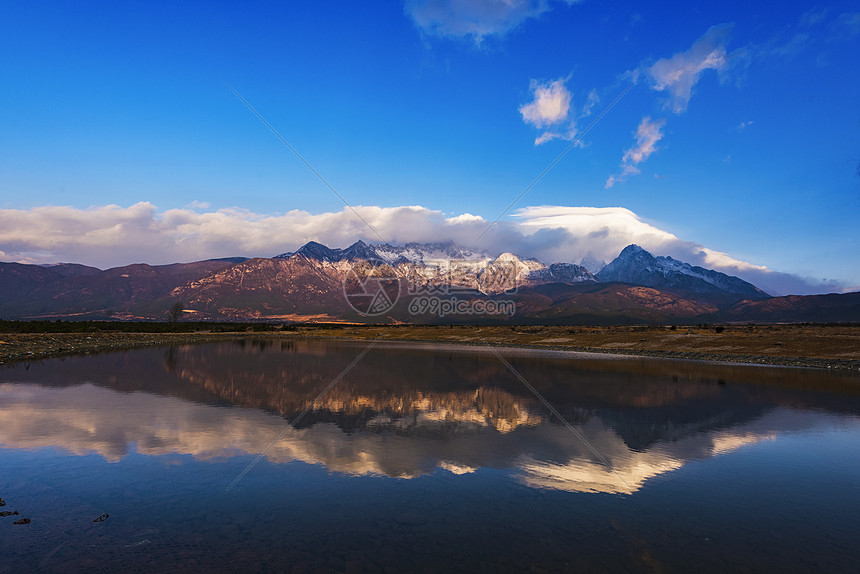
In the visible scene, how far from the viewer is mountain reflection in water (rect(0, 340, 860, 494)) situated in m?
16.8

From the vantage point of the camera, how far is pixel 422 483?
1412 cm

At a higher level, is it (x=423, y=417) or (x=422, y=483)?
(x=422, y=483)

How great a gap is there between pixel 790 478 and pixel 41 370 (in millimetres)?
54666

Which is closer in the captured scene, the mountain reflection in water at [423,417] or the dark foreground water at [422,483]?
the dark foreground water at [422,483]

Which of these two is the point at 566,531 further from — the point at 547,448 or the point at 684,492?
the point at 547,448

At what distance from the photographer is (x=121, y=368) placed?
4450cm

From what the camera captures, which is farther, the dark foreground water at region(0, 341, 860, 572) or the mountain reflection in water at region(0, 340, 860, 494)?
the mountain reflection in water at region(0, 340, 860, 494)

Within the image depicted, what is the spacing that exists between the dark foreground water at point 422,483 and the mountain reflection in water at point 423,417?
17 centimetres

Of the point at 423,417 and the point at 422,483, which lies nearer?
the point at 422,483

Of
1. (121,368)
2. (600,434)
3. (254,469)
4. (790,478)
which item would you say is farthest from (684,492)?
(121,368)

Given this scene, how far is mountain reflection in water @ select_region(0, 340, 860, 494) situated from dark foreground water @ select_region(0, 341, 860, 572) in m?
0.17

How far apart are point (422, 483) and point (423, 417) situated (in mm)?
10044

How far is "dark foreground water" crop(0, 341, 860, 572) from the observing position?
952 cm

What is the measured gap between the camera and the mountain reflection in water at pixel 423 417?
16766 mm
